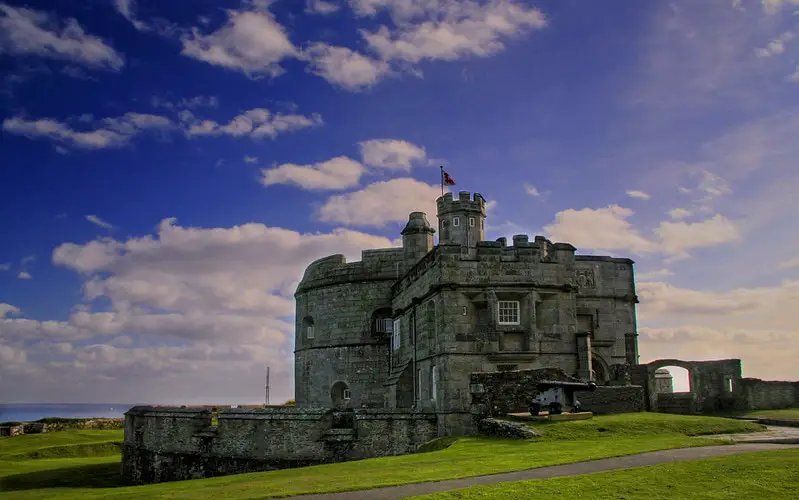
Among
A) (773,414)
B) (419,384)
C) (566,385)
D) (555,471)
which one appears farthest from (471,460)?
(773,414)

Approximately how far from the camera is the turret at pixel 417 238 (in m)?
38.0

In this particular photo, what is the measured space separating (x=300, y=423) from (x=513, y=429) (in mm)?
9617

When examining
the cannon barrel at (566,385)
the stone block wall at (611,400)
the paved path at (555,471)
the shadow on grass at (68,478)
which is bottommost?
the shadow on grass at (68,478)

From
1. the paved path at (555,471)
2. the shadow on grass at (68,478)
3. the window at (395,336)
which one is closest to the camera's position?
the paved path at (555,471)

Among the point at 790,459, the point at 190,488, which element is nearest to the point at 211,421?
the point at 190,488

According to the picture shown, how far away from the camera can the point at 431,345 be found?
28.4 meters

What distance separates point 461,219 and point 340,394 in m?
12.2

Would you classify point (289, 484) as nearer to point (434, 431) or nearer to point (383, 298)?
point (434, 431)

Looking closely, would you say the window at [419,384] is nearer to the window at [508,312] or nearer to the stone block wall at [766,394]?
the window at [508,312]

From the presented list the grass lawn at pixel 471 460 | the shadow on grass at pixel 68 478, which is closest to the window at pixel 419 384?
the grass lawn at pixel 471 460

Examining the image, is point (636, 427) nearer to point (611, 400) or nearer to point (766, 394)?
point (611, 400)

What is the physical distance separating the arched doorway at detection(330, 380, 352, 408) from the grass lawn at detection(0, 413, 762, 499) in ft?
59.1

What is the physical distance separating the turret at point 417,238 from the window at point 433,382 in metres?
10.4

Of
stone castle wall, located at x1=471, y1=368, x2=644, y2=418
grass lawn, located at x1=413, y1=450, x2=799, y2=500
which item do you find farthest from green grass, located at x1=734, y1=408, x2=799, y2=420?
grass lawn, located at x1=413, y1=450, x2=799, y2=500
